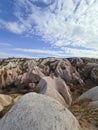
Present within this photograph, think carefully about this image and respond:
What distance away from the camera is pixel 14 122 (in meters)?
8.96

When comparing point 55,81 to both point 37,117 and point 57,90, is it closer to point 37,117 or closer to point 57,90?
point 57,90

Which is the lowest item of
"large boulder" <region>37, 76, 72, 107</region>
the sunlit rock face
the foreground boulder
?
the sunlit rock face

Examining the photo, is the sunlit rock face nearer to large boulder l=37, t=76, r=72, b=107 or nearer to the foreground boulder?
large boulder l=37, t=76, r=72, b=107

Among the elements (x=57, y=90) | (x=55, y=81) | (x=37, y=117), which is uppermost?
(x=37, y=117)

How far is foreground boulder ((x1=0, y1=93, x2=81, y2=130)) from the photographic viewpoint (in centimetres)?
883

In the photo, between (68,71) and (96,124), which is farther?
(68,71)

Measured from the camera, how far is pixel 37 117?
9.16 m

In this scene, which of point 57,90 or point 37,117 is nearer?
point 37,117

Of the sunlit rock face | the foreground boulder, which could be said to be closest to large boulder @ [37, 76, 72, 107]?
the sunlit rock face

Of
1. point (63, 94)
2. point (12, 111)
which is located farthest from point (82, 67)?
point (12, 111)

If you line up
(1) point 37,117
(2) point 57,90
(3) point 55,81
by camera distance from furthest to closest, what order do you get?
(3) point 55,81 < (2) point 57,90 < (1) point 37,117

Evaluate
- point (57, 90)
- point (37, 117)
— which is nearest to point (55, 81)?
point (57, 90)

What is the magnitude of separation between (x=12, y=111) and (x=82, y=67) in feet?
134

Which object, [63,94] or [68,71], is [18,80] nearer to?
[68,71]
